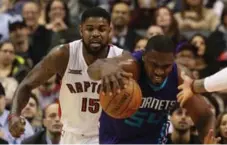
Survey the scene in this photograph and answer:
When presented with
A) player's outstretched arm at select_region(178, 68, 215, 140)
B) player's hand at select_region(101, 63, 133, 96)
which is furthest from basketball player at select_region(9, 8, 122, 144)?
player's hand at select_region(101, 63, 133, 96)

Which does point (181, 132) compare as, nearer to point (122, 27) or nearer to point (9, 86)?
point (9, 86)

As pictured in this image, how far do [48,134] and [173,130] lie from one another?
1362 millimetres

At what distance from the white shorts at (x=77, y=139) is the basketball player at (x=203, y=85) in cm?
98

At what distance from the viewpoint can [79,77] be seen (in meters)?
6.25

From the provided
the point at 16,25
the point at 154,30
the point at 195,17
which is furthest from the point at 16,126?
the point at 195,17

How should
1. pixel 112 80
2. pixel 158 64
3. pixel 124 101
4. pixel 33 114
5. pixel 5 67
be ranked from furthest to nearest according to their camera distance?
1. pixel 5 67
2. pixel 33 114
3. pixel 158 64
4. pixel 124 101
5. pixel 112 80

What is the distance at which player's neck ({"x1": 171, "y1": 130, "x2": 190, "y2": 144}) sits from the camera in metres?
7.60

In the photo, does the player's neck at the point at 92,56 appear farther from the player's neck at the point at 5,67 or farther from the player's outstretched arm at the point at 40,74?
the player's neck at the point at 5,67

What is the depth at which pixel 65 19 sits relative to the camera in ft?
34.4

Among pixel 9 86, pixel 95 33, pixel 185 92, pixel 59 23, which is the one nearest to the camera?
pixel 185 92

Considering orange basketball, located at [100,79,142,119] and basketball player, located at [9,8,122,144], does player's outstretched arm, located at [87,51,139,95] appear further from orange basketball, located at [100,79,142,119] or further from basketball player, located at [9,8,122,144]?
basketball player, located at [9,8,122,144]

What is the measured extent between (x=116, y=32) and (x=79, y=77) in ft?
13.3

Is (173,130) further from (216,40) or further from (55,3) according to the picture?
(55,3)

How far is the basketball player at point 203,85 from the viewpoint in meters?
5.52
